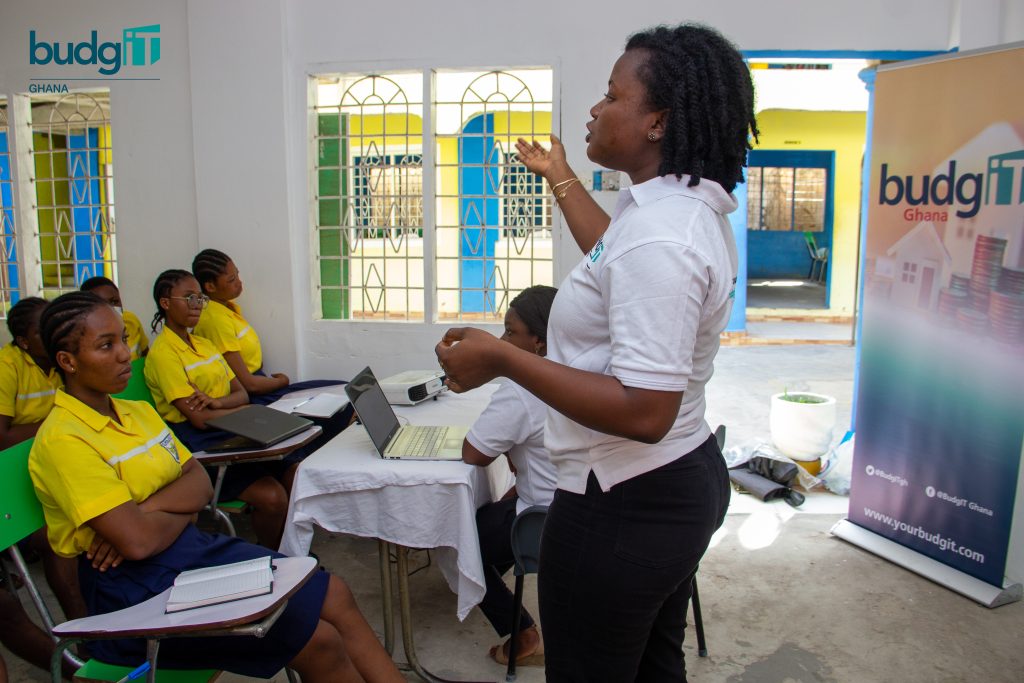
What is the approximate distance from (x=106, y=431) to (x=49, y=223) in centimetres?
878

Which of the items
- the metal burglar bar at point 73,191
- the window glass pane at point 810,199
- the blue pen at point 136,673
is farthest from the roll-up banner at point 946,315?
the window glass pane at point 810,199

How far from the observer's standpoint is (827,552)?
3713 millimetres

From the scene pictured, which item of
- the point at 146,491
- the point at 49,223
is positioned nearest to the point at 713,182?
the point at 146,491

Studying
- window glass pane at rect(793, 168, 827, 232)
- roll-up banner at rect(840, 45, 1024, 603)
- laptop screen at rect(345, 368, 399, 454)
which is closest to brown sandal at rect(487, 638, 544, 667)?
laptop screen at rect(345, 368, 399, 454)

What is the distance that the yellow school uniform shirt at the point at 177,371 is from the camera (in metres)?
3.48

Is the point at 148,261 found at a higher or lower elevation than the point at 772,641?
higher

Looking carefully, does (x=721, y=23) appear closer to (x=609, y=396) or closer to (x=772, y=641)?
(x=772, y=641)

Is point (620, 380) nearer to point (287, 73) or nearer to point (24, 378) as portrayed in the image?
point (24, 378)

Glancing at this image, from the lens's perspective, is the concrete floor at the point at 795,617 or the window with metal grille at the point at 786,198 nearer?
the concrete floor at the point at 795,617

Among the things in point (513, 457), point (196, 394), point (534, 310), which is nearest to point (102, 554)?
point (513, 457)

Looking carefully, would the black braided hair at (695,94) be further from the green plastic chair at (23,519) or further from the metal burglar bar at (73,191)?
the metal burglar bar at (73,191)

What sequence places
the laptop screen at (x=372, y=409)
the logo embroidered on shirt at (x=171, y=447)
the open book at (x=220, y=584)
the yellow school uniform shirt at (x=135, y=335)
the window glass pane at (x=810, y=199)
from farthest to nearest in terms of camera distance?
1. the window glass pane at (x=810, y=199)
2. the yellow school uniform shirt at (x=135, y=335)
3. the laptop screen at (x=372, y=409)
4. the logo embroidered on shirt at (x=171, y=447)
5. the open book at (x=220, y=584)

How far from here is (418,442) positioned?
2799 mm

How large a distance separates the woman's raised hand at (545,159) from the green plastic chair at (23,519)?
1508 millimetres
